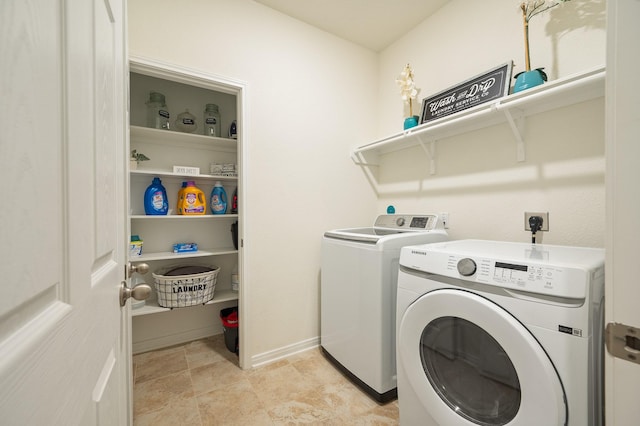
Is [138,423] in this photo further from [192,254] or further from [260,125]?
[260,125]

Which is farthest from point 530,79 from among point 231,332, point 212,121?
point 231,332

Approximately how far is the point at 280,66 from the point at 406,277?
181 cm

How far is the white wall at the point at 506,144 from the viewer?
133 centimetres

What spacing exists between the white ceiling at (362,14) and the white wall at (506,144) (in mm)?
104

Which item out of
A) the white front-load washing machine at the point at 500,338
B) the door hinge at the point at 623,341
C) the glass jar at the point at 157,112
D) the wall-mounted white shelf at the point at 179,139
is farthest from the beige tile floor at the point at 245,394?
the glass jar at the point at 157,112

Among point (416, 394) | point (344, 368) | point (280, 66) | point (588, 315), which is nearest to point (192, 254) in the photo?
point (344, 368)

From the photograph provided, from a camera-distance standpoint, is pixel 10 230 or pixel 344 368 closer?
pixel 10 230

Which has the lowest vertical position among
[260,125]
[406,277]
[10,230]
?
[406,277]

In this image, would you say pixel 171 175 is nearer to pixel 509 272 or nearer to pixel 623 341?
pixel 509 272

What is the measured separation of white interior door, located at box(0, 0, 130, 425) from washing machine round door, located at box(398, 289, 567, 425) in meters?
1.08

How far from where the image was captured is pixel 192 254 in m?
2.05

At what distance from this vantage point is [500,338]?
35.3 inches

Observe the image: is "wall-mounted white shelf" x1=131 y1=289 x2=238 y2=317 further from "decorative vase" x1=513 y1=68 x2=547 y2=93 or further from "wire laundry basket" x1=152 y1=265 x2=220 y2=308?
"decorative vase" x1=513 y1=68 x2=547 y2=93

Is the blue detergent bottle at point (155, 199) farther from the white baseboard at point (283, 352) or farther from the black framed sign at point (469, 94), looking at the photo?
the black framed sign at point (469, 94)
